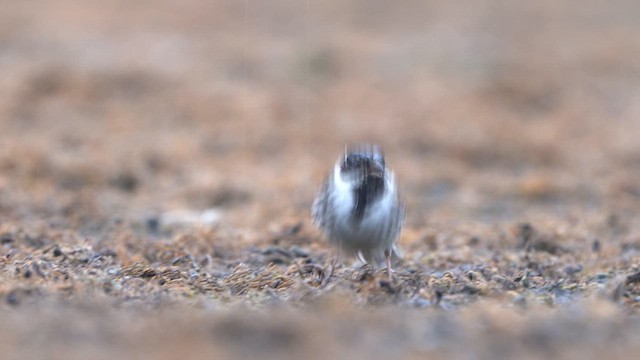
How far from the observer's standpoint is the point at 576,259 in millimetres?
11016

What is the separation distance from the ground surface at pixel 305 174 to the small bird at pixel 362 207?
1.12 ft

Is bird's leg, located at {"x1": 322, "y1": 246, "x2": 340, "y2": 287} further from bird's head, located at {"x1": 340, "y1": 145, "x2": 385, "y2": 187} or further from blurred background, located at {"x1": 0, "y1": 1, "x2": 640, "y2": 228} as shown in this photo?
blurred background, located at {"x1": 0, "y1": 1, "x2": 640, "y2": 228}

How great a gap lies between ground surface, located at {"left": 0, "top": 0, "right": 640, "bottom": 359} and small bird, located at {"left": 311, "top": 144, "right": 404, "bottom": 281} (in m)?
0.34

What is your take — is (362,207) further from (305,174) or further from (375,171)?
(305,174)

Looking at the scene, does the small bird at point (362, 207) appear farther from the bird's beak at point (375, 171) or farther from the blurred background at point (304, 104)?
the blurred background at point (304, 104)

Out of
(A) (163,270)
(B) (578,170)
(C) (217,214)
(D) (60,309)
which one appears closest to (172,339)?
(D) (60,309)

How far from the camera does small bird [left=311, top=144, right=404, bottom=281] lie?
352 inches

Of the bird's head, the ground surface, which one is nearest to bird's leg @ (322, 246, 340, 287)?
the ground surface

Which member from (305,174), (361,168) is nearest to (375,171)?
(361,168)

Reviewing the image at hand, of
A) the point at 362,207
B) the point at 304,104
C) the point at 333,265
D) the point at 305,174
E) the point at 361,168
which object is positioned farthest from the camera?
the point at 304,104

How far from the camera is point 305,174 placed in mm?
16047

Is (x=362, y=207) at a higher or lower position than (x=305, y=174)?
higher

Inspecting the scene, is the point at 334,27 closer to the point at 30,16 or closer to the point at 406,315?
the point at 30,16

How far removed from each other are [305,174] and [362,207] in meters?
7.14
